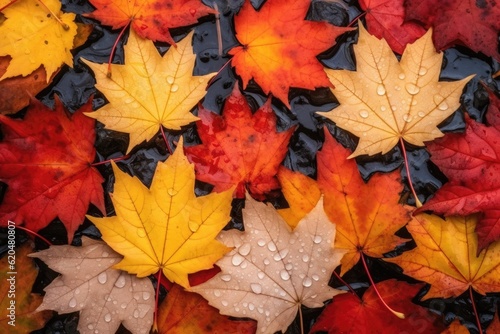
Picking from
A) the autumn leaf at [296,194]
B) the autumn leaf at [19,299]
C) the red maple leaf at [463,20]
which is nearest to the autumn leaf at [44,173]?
the autumn leaf at [19,299]

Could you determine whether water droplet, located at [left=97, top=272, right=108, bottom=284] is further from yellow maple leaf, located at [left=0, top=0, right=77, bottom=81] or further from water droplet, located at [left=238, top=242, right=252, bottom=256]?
yellow maple leaf, located at [left=0, top=0, right=77, bottom=81]

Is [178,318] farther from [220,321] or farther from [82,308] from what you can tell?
[82,308]

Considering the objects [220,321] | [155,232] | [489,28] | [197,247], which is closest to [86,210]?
[155,232]

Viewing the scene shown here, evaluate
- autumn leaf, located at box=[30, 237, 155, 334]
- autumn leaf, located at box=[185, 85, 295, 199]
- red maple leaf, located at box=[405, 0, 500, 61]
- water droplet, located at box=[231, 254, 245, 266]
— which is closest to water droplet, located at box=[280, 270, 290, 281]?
water droplet, located at box=[231, 254, 245, 266]

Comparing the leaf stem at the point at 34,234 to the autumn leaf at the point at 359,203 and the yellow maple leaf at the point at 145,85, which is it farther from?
the autumn leaf at the point at 359,203

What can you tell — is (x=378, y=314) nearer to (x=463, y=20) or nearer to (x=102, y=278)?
(x=102, y=278)

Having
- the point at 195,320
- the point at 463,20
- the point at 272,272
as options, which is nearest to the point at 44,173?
the point at 195,320
